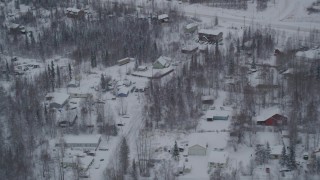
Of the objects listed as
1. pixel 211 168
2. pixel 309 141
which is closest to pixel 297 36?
pixel 309 141

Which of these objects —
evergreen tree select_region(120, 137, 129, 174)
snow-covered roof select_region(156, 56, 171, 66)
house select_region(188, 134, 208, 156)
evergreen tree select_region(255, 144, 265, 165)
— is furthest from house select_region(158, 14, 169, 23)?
evergreen tree select_region(255, 144, 265, 165)

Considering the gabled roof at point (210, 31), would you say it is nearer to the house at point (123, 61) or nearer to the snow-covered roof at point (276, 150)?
the house at point (123, 61)

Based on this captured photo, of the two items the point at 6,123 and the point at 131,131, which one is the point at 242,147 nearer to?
the point at 131,131

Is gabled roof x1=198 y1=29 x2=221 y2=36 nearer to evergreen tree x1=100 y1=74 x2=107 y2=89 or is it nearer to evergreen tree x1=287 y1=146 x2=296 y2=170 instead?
evergreen tree x1=100 y1=74 x2=107 y2=89

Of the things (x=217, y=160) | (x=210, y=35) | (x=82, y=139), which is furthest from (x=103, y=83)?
(x=217, y=160)

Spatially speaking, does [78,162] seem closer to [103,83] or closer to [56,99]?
[56,99]

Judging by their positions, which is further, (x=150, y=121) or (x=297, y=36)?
(x=297, y=36)
